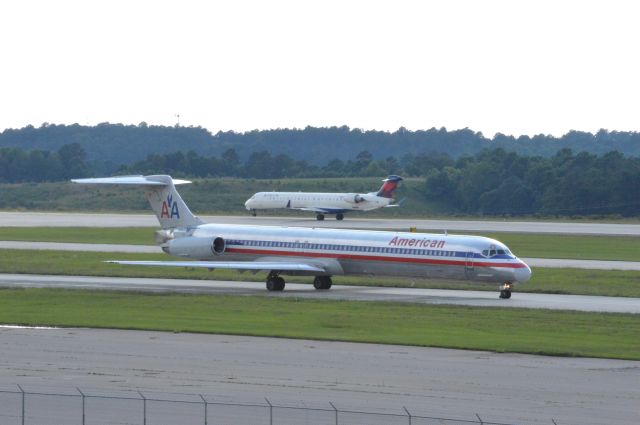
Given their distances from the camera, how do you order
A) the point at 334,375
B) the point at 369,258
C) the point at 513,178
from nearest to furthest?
the point at 334,375, the point at 369,258, the point at 513,178

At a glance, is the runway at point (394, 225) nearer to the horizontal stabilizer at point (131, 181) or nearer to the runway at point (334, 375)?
the horizontal stabilizer at point (131, 181)

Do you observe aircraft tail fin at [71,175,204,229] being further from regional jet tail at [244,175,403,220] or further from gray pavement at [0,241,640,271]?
regional jet tail at [244,175,403,220]

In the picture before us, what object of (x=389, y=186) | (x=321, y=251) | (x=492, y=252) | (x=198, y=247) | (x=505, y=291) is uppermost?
(x=389, y=186)

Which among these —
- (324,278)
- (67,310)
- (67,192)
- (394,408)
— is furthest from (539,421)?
(67,192)

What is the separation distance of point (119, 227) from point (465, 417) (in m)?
69.9

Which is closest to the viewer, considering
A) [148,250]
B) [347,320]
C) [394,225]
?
[347,320]

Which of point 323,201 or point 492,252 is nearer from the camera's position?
point 492,252

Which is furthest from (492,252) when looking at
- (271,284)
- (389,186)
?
(389,186)

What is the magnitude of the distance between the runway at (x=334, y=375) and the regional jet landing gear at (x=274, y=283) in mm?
13808

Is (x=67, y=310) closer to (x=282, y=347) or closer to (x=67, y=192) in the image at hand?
→ (x=282, y=347)

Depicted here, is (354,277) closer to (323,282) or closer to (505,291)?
(323,282)

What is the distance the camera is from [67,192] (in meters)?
146

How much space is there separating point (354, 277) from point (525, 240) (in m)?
27.7

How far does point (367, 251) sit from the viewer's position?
44469 millimetres
